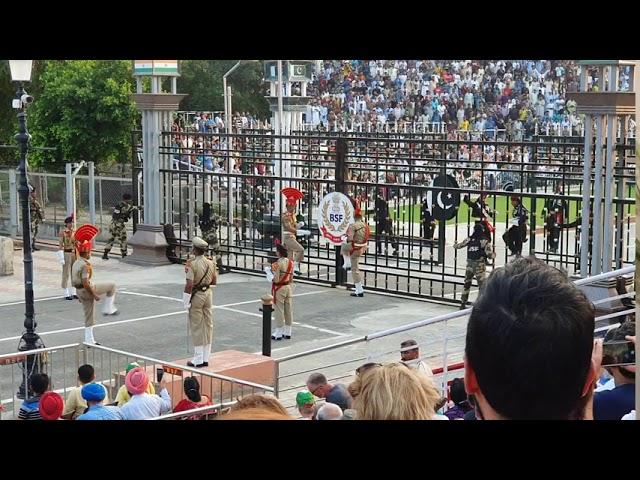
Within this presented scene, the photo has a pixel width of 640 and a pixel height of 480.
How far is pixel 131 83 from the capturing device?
1258 inches

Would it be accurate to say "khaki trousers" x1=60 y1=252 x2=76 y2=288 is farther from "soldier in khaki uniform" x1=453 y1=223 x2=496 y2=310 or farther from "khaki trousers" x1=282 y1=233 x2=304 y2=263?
"soldier in khaki uniform" x1=453 y1=223 x2=496 y2=310

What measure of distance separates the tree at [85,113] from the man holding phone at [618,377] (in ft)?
87.0

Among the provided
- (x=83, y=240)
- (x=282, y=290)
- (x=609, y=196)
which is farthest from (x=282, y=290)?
(x=609, y=196)

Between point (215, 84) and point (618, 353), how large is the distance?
37020 mm

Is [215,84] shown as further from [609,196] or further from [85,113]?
[609,196]

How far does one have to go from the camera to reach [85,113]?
100ft

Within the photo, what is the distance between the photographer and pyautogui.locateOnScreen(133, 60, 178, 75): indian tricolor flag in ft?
66.8

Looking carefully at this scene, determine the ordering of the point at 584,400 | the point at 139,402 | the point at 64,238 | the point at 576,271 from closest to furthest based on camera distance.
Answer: the point at 584,400
the point at 139,402
the point at 576,271
the point at 64,238

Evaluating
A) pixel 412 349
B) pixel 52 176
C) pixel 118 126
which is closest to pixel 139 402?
pixel 412 349

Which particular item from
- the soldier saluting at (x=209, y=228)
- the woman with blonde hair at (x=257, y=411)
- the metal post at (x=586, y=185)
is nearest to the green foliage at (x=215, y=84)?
the soldier saluting at (x=209, y=228)

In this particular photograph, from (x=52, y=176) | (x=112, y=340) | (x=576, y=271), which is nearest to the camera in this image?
(x=112, y=340)
